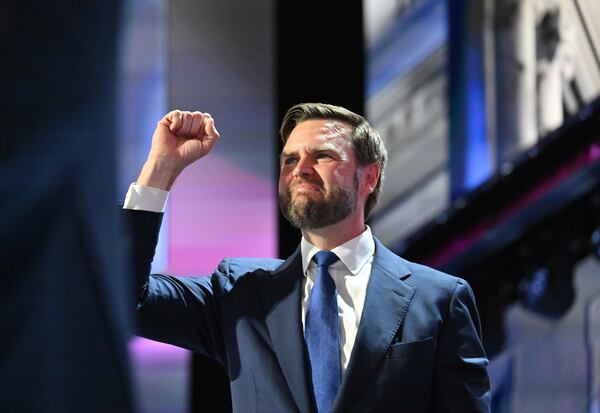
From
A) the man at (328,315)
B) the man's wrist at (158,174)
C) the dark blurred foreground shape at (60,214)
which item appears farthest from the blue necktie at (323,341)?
the dark blurred foreground shape at (60,214)

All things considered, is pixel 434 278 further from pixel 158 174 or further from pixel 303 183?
pixel 158 174

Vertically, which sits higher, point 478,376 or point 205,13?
point 205,13

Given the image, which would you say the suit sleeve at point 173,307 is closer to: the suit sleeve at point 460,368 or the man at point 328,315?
the man at point 328,315

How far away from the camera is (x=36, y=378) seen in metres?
0.36

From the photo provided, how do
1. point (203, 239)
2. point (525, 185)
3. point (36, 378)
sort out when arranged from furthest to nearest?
point (525, 185)
point (203, 239)
point (36, 378)

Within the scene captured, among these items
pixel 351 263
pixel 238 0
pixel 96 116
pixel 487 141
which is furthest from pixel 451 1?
pixel 96 116

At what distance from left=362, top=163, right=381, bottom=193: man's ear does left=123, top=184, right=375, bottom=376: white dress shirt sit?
0.29 ft

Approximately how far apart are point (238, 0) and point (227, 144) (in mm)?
455

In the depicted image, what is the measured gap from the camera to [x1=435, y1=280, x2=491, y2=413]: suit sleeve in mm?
1346

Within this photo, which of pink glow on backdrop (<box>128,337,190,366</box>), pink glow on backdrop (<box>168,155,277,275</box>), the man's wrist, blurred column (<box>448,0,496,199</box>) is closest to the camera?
the man's wrist

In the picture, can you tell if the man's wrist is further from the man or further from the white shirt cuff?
the man

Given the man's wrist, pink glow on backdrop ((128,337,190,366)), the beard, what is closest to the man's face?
the beard

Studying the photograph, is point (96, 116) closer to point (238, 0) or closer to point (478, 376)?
point (478, 376)

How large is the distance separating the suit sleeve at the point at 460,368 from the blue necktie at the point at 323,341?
0.53ft
